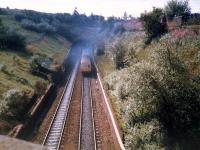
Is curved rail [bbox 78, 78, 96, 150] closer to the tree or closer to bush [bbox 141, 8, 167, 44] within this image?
bush [bbox 141, 8, 167, 44]

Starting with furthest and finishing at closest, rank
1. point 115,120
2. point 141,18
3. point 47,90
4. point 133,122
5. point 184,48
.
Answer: point 141,18 → point 47,90 → point 184,48 → point 115,120 → point 133,122

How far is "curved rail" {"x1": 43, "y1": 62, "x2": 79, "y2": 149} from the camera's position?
24.6 m

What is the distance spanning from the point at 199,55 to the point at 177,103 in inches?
306

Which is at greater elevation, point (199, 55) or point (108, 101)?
point (199, 55)

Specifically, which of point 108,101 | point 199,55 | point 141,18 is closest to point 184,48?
point 199,55

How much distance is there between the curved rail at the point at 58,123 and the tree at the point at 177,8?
18.4m

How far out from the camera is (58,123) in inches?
1140

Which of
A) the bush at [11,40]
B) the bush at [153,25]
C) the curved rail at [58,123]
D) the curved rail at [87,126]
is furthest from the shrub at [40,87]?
the bush at [11,40]

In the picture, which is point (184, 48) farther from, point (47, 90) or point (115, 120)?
point (47, 90)

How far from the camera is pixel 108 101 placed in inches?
1288

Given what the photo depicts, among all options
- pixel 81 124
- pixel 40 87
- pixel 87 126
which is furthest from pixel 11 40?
pixel 87 126

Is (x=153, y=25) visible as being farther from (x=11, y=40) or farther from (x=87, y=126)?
(x=11, y=40)

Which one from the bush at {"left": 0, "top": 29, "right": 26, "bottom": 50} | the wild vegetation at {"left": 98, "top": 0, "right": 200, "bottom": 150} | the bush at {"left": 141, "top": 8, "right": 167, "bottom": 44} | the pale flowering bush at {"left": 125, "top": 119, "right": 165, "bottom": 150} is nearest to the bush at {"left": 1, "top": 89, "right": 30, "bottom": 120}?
the wild vegetation at {"left": 98, "top": 0, "right": 200, "bottom": 150}

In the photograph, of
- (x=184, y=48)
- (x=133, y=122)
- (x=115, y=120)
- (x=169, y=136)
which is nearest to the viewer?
(x=169, y=136)
